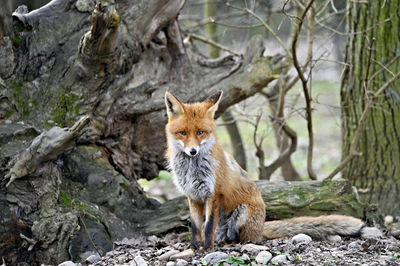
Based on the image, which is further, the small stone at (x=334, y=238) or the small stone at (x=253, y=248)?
the small stone at (x=334, y=238)

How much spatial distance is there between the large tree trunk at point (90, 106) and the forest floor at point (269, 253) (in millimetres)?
366

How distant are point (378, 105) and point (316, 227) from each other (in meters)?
2.43

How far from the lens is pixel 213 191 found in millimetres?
4352

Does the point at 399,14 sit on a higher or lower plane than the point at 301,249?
higher

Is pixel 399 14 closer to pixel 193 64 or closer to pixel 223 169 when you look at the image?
pixel 193 64

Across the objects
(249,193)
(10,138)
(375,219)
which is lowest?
(375,219)

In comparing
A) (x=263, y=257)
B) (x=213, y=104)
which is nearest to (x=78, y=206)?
(x=213, y=104)

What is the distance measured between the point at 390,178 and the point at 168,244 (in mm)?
3503

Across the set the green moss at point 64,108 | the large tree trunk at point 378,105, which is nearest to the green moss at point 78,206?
the green moss at point 64,108

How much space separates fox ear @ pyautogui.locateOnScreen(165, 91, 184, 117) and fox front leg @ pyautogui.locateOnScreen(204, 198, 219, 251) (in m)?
0.96

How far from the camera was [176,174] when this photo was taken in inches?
182

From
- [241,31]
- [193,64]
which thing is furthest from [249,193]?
[241,31]

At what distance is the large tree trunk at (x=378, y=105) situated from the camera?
20.0 ft

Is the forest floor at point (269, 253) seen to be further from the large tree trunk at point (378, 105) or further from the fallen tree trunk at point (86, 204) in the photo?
the large tree trunk at point (378, 105)
